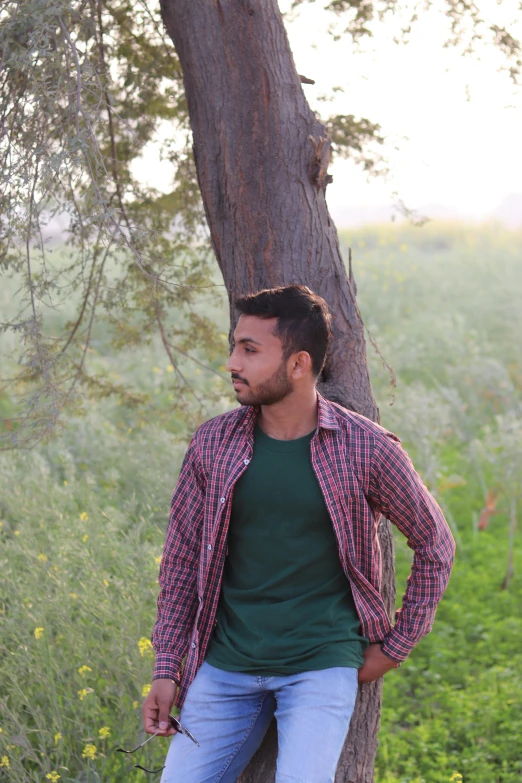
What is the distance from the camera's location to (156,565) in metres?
4.28

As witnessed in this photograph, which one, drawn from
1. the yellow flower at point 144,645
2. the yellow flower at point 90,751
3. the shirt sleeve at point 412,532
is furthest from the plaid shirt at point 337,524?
the yellow flower at point 144,645

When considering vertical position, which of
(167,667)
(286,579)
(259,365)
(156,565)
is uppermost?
(259,365)

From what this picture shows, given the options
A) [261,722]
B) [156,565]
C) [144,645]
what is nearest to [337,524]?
[261,722]

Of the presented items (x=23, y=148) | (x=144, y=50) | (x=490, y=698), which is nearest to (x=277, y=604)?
(x=23, y=148)

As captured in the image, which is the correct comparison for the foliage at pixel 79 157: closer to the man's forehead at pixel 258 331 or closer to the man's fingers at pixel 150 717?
the man's forehead at pixel 258 331

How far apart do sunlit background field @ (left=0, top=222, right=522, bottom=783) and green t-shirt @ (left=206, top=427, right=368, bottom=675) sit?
846mm

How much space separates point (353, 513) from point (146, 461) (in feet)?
14.4

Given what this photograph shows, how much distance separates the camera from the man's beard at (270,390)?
2686 mm

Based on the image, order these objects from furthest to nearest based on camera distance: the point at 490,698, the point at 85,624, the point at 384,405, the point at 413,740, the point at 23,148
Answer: the point at 384,405, the point at 490,698, the point at 413,740, the point at 85,624, the point at 23,148

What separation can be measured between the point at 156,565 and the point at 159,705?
152 centimetres

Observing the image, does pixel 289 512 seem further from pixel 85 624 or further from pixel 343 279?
pixel 85 624

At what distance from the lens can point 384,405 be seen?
9.19 metres

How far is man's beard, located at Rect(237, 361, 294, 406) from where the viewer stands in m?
2.69

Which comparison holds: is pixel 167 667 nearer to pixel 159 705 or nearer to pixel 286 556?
pixel 159 705
